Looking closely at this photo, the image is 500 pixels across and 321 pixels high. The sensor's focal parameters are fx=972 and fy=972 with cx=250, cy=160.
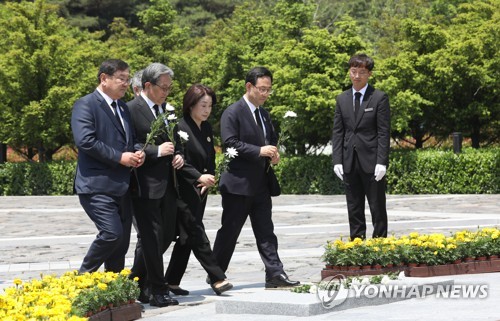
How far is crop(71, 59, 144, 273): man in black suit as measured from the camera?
701 centimetres

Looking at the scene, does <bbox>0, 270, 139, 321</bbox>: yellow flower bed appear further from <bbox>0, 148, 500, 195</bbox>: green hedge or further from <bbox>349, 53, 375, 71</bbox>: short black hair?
<bbox>0, 148, 500, 195</bbox>: green hedge

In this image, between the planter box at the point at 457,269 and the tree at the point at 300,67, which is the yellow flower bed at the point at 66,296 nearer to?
the planter box at the point at 457,269

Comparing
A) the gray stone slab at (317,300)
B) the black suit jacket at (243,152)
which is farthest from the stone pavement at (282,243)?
the black suit jacket at (243,152)

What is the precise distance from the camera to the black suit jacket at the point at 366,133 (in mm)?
9000

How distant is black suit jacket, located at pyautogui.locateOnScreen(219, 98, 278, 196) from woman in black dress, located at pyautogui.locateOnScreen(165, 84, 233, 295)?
0.63 ft

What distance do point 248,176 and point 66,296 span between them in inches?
101

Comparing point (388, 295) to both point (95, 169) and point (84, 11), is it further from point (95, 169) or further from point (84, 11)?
point (84, 11)

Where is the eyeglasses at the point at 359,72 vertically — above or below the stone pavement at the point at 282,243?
above

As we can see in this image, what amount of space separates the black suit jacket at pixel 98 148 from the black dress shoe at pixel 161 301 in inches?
34.6

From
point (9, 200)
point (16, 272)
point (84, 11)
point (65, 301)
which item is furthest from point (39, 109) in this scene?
point (84, 11)

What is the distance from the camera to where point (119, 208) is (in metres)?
7.20

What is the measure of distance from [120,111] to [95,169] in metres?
0.53

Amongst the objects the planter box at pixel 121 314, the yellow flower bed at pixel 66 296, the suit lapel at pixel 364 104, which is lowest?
the planter box at pixel 121 314

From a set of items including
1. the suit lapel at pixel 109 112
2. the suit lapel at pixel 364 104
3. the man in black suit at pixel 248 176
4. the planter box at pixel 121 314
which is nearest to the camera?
the planter box at pixel 121 314
